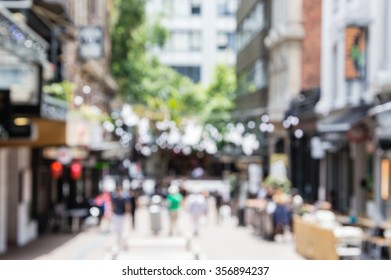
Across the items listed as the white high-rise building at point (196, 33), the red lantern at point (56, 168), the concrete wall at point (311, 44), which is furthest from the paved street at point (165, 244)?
the concrete wall at point (311, 44)

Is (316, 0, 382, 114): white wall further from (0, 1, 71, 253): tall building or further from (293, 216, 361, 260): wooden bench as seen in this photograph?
(0, 1, 71, 253): tall building

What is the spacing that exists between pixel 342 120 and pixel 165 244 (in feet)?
23.3

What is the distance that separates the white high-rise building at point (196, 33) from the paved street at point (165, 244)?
1687mm

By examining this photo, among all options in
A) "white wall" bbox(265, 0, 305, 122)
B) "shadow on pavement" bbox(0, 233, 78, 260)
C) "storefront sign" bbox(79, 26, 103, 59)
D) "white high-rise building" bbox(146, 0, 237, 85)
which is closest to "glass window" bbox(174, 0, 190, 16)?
"white high-rise building" bbox(146, 0, 237, 85)

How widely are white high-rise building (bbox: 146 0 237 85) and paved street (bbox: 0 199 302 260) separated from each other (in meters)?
1.69

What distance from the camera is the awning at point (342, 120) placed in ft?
52.1

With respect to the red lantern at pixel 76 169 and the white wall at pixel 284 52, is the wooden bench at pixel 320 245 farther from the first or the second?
the red lantern at pixel 76 169

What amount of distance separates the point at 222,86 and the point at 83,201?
46.4 ft

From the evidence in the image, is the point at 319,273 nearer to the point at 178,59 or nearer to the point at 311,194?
the point at 178,59

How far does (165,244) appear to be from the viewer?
9484 mm

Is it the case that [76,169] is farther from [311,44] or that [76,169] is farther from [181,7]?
[181,7]

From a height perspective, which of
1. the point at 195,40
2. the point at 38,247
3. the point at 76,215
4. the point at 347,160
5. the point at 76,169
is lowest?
the point at 38,247

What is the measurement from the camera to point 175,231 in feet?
66.0

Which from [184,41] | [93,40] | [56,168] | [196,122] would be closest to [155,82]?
[196,122]
